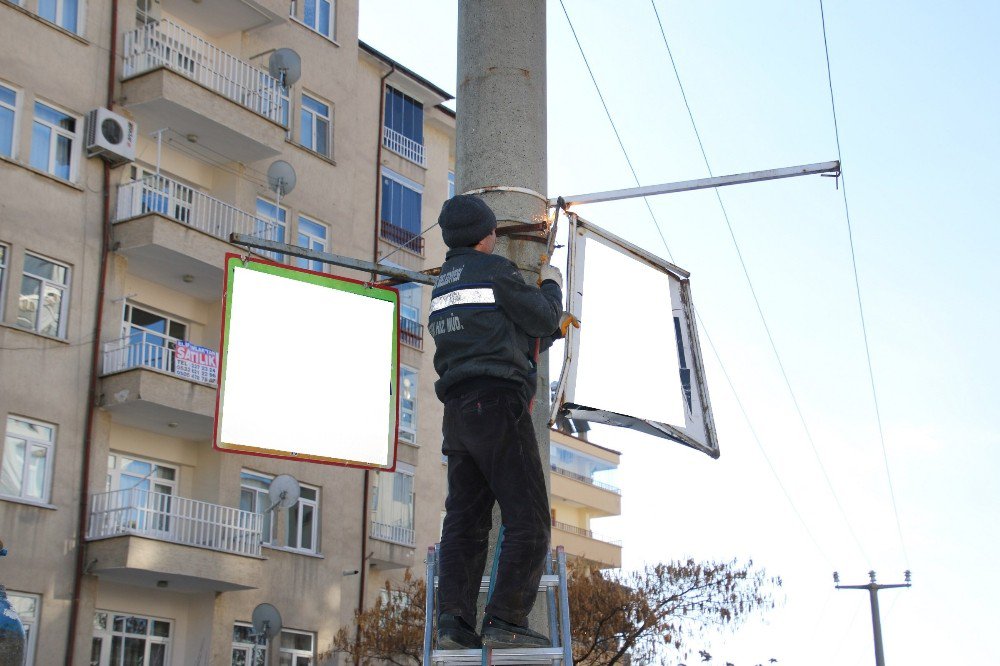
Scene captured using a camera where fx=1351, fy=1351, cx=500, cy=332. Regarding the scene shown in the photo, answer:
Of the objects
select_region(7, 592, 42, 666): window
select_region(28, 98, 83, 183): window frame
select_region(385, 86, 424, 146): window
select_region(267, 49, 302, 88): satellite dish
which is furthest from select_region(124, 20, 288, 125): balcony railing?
select_region(7, 592, 42, 666): window

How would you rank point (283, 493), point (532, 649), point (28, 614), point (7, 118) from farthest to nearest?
point (283, 493), point (7, 118), point (28, 614), point (532, 649)

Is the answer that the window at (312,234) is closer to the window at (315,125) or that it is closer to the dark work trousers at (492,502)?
the window at (315,125)

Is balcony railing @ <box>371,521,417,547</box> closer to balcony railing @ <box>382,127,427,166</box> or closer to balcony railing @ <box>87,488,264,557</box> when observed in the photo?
balcony railing @ <box>87,488,264,557</box>

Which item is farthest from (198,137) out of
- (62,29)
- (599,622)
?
(599,622)

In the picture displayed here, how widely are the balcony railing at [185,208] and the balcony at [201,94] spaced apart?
129 centimetres

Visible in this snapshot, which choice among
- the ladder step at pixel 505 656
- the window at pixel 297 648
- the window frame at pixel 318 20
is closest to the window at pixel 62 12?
the window frame at pixel 318 20

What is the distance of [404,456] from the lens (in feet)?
122

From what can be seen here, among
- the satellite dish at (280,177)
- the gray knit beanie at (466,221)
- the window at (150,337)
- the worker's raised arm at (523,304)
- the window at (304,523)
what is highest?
the satellite dish at (280,177)

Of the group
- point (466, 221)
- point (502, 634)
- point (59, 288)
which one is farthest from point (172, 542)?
point (502, 634)

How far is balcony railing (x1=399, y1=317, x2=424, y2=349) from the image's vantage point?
127 ft

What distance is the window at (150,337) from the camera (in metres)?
28.0

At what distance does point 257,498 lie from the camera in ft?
102

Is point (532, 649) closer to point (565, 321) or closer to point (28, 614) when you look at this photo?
point (565, 321)

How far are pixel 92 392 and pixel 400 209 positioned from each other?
14188 millimetres
